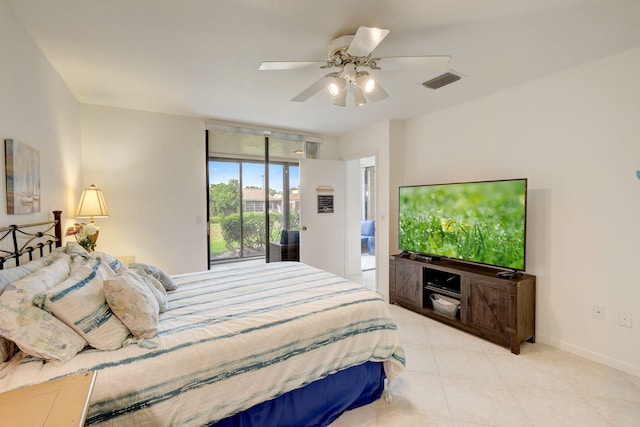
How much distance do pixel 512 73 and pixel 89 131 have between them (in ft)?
14.7

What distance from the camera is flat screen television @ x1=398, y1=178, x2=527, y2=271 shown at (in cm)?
268

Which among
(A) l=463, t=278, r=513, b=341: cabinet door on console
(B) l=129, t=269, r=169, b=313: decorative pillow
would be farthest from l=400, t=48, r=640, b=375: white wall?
(B) l=129, t=269, r=169, b=313: decorative pillow

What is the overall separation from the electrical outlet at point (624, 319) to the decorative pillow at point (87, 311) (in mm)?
3490

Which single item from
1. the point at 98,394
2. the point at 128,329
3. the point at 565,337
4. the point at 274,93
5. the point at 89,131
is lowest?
the point at 565,337

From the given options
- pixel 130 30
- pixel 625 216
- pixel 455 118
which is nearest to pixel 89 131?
pixel 130 30

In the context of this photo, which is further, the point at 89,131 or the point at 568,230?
the point at 89,131

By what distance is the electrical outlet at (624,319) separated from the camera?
226 cm

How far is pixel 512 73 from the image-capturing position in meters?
2.58

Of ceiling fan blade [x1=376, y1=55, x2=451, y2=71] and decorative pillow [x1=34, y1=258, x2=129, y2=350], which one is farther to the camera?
ceiling fan blade [x1=376, y1=55, x2=451, y2=71]

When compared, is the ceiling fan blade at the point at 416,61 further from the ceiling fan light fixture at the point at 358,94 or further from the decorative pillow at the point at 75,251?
the decorative pillow at the point at 75,251

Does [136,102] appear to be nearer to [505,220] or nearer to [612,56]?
[505,220]

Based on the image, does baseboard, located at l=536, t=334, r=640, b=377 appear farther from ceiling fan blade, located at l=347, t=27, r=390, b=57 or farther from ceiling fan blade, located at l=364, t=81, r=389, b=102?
ceiling fan blade, located at l=347, t=27, r=390, b=57

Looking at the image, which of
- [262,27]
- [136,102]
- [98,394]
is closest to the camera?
[98,394]

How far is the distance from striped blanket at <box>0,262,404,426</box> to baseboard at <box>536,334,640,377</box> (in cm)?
178
